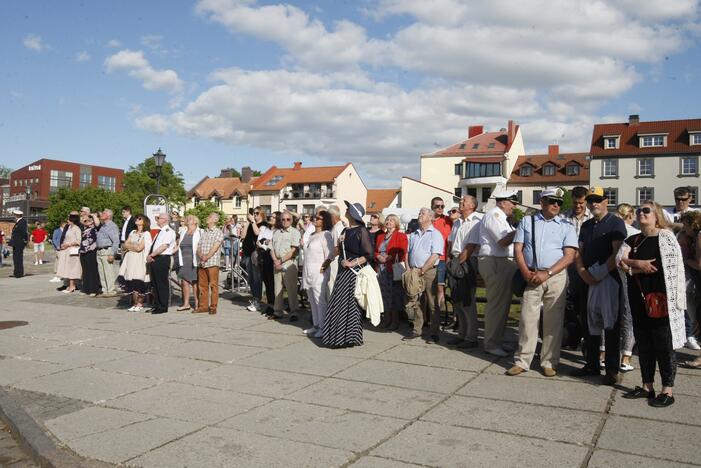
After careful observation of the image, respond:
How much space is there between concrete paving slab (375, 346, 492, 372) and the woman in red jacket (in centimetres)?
136

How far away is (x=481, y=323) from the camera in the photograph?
9.44m

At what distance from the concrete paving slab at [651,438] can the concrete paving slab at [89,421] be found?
3.56m

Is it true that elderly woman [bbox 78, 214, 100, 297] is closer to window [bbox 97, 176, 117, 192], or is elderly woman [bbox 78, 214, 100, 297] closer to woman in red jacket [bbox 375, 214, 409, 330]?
woman in red jacket [bbox 375, 214, 409, 330]

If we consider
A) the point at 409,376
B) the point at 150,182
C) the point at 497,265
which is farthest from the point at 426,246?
the point at 150,182

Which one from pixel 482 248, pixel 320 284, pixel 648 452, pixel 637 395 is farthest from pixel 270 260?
pixel 648 452

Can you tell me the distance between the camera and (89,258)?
44.7 feet

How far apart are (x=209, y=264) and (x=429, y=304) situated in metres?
4.32

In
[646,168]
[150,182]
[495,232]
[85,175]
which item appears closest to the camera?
[495,232]

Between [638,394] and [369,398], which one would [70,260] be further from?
[638,394]

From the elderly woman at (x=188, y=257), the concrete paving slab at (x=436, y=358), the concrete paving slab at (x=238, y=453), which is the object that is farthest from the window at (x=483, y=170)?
the concrete paving slab at (x=238, y=453)

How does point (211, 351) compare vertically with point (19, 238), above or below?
below

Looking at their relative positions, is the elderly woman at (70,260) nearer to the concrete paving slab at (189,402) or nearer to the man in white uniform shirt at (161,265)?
the man in white uniform shirt at (161,265)

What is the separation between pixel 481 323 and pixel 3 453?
6.71 metres

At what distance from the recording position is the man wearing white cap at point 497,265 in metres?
7.00
